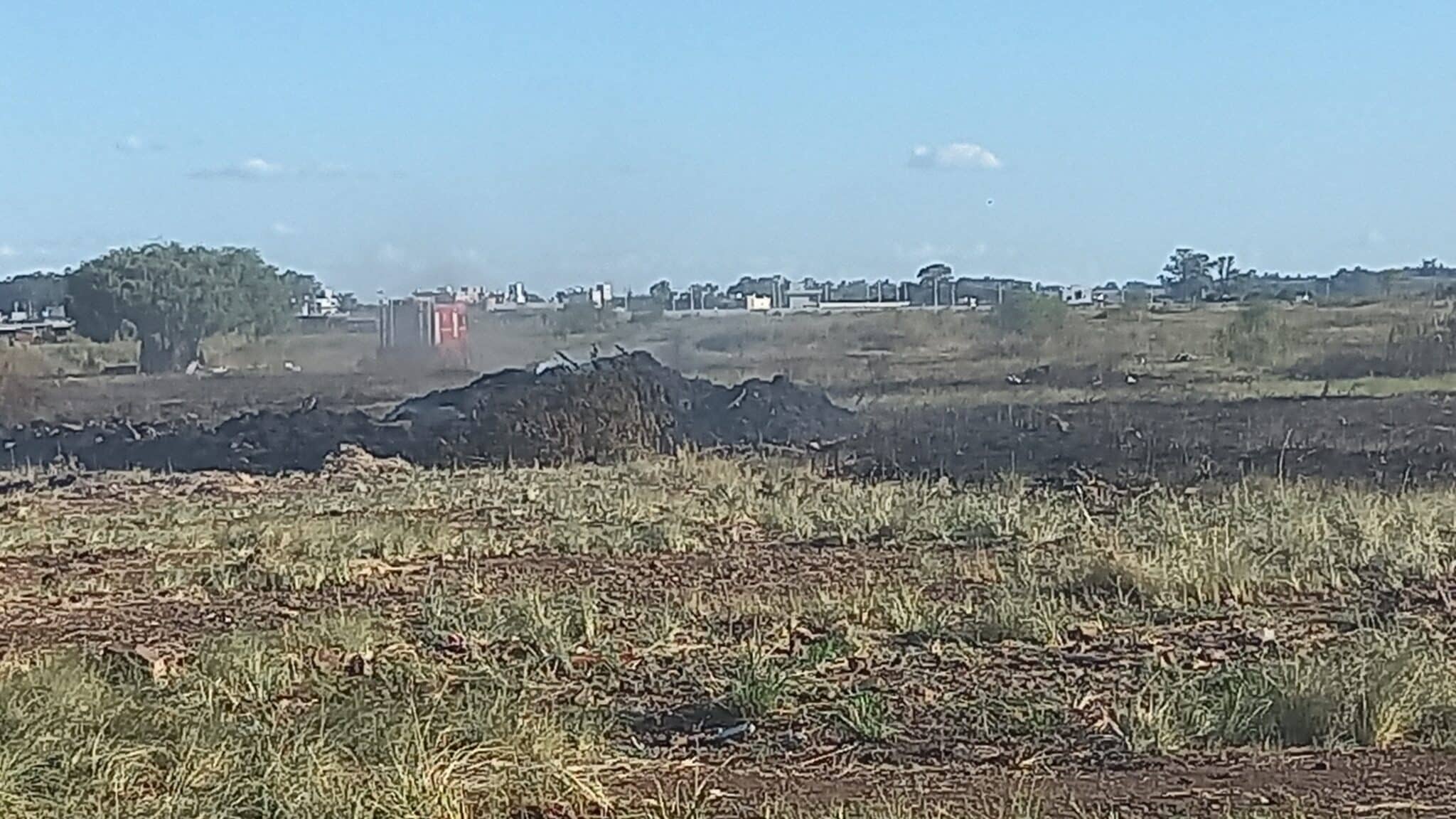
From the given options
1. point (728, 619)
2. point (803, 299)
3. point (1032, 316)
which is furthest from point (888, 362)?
point (803, 299)

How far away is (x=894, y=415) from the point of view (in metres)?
40.1

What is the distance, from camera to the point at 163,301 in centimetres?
7812

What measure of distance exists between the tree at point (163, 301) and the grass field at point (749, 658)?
57934mm

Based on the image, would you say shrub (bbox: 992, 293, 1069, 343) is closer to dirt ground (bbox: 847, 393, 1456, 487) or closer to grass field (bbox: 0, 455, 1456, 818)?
A: dirt ground (bbox: 847, 393, 1456, 487)

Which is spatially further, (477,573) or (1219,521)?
(1219,521)

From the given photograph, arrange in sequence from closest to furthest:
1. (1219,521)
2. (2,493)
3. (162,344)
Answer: (1219,521) < (2,493) < (162,344)

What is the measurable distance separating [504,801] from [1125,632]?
5.88m

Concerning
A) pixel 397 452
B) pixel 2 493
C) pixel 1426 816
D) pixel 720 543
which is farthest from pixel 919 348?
pixel 1426 816

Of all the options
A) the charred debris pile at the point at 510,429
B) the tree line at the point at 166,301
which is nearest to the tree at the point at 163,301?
the tree line at the point at 166,301

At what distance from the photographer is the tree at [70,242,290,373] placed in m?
78.1

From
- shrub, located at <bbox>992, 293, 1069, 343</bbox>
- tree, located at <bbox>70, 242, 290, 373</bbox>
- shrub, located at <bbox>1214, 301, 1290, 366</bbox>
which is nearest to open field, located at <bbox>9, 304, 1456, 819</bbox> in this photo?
shrub, located at <bbox>1214, 301, 1290, 366</bbox>

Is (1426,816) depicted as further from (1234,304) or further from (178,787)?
(1234,304)

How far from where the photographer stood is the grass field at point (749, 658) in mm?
8133

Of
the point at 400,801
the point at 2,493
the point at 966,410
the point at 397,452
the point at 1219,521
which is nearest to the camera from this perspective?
the point at 400,801
